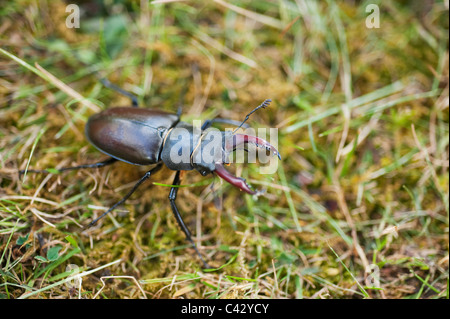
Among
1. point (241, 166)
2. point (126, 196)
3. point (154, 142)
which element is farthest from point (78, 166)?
point (241, 166)

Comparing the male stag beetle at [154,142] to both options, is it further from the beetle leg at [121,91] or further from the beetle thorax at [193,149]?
the beetle leg at [121,91]

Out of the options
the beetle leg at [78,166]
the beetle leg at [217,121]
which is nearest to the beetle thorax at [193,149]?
the beetle leg at [217,121]

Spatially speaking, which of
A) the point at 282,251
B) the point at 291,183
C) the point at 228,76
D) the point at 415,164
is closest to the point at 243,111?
the point at 228,76

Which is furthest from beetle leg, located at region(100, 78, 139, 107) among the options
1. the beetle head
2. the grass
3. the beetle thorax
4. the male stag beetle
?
the beetle head

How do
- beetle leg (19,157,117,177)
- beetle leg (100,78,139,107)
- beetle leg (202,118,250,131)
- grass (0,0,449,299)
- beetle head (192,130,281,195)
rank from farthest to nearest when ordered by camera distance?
beetle leg (100,78,139,107) → beetle leg (202,118,250,131) → beetle leg (19,157,117,177) → grass (0,0,449,299) → beetle head (192,130,281,195)

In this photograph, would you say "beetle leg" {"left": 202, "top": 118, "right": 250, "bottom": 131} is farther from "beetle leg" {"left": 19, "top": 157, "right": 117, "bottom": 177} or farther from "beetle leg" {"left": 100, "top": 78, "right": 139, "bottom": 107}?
"beetle leg" {"left": 19, "top": 157, "right": 117, "bottom": 177}

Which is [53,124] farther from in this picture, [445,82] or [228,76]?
[445,82]

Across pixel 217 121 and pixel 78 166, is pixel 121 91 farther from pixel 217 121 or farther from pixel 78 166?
pixel 217 121
